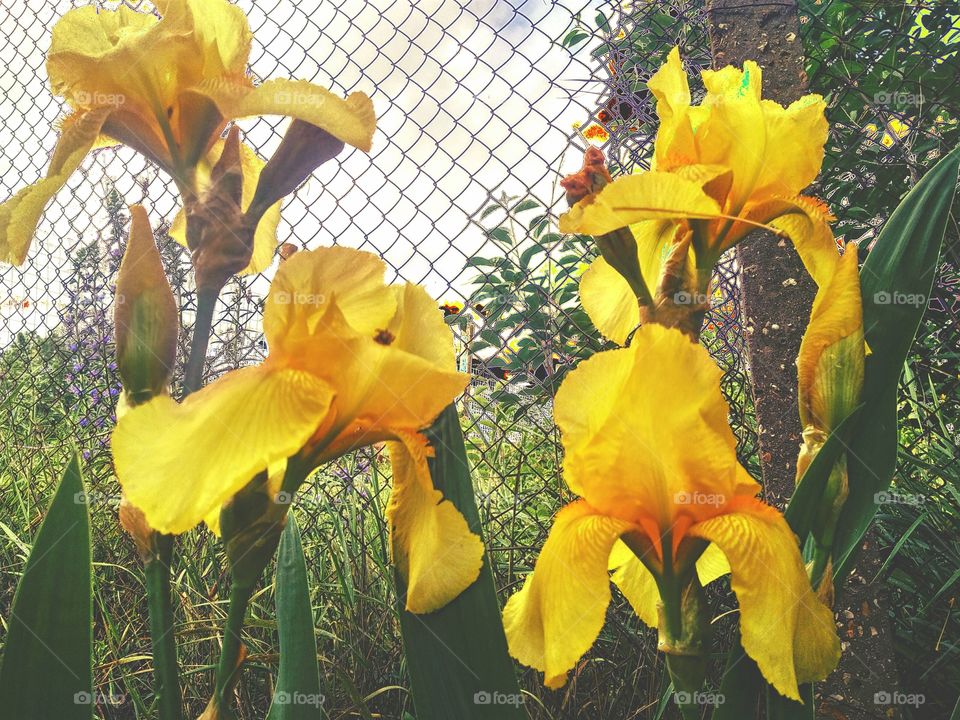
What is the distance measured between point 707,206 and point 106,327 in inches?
90.6

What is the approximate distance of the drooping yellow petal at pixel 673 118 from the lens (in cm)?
59

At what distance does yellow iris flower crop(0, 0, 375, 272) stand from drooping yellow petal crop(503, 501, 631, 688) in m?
0.36

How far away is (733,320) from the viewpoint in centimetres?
146

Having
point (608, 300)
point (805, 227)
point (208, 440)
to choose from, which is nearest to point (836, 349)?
point (805, 227)

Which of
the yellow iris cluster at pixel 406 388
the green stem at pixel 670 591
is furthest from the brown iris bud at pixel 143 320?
the green stem at pixel 670 591

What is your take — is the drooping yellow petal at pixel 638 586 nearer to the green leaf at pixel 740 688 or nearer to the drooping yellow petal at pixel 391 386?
the green leaf at pixel 740 688

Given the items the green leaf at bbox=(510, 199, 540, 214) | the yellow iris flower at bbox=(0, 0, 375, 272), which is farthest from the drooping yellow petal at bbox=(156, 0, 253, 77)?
the green leaf at bbox=(510, 199, 540, 214)

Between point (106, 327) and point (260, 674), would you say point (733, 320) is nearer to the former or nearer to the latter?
point (260, 674)

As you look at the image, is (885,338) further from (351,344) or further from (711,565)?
(351,344)

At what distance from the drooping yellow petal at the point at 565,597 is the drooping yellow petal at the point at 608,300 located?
0.25 m

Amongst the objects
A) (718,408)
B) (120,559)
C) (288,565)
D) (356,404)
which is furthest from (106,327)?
(718,408)

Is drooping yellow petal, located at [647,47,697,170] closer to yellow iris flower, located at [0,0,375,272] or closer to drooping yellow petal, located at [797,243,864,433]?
drooping yellow petal, located at [797,243,864,433]

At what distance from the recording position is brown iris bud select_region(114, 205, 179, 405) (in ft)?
1.47

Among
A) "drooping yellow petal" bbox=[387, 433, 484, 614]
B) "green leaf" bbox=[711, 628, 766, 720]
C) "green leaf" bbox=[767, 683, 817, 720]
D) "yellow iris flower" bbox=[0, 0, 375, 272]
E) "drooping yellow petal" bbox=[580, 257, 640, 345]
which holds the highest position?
"yellow iris flower" bbox=[0, 0, 375, 272]
